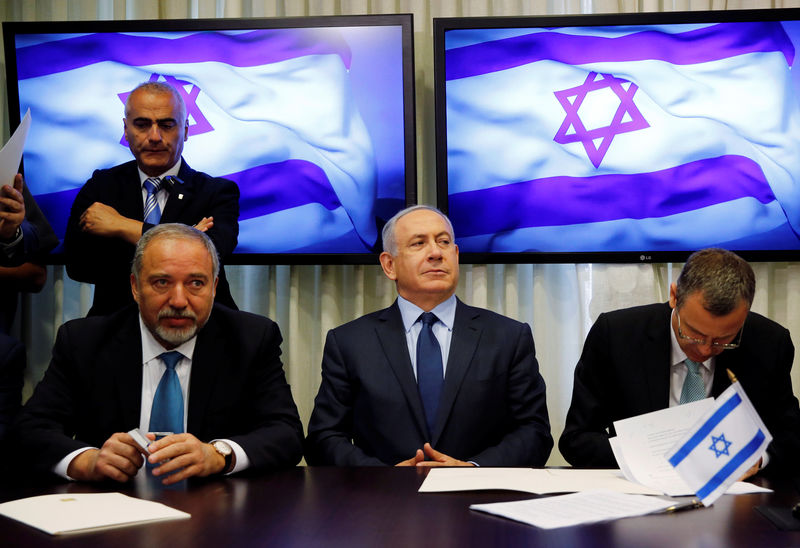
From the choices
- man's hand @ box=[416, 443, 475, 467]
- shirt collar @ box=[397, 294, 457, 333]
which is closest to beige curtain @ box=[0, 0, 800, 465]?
shirt collar @ box=[397, 294, 457, 333]

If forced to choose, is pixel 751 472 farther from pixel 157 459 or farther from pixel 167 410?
pixel 167 410

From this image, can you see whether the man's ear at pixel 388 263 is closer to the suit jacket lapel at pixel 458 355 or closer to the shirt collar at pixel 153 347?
the suit jacket lapel at pixel 458 355

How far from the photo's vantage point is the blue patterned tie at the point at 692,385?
277 centimetres

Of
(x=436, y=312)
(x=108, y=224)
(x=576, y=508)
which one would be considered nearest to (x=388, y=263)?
(x=436, y=312)

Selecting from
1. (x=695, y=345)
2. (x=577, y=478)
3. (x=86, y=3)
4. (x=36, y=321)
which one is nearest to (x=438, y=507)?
(x=577, y=478)

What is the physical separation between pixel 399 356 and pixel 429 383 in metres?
0.14

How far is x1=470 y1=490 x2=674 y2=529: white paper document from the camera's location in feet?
5.51

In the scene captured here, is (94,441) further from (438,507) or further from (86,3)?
(86,3)

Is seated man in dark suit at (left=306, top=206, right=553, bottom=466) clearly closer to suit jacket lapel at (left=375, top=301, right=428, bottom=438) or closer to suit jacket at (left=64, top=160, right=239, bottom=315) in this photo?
suit jacket lapel at (left=375, top=301, right=428, bottom=438)

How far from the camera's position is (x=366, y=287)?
4336mm

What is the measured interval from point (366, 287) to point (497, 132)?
3.21ft

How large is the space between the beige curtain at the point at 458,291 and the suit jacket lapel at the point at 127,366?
1.61 meters

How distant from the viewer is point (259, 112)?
13.6 feet

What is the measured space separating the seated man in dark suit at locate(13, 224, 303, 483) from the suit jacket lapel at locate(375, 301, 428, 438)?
43 centimetres
